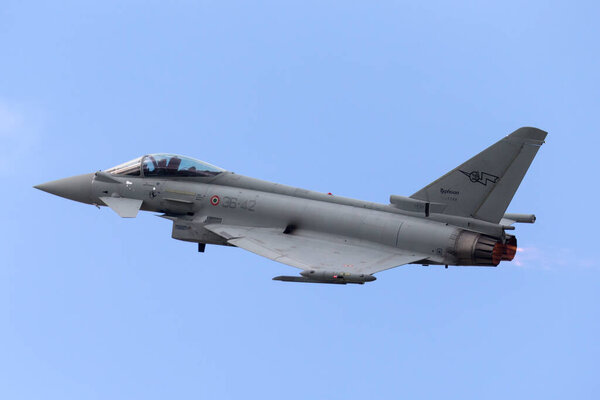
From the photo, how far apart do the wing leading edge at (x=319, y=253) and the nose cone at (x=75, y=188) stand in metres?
4.18

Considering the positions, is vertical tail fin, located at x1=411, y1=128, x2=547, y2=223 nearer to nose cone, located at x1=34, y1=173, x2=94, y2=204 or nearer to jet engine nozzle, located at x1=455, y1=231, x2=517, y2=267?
jet engine nozzle, located at x1=455, y1=231, x2=517, y2=267

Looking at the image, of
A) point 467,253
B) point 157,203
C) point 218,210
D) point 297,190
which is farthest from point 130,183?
point 467,253

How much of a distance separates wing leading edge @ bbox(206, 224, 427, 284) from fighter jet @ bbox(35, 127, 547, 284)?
0.03 meters

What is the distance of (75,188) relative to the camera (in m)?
31.2

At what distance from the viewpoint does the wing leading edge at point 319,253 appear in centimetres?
2527

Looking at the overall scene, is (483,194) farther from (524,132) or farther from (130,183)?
(130,183)

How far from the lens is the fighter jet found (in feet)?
86.8

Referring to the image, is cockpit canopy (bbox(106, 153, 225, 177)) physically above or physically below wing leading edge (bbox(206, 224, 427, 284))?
above

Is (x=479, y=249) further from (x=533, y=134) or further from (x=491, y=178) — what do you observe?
(x=533, y=134)

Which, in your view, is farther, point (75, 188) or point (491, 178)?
point (75, 188)

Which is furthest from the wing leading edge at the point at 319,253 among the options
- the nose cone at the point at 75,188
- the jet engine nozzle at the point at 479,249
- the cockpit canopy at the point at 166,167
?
the nose cone at the point at 75,188

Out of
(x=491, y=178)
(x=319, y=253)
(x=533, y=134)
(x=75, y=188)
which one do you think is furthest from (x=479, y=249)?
(x=75, y=188)

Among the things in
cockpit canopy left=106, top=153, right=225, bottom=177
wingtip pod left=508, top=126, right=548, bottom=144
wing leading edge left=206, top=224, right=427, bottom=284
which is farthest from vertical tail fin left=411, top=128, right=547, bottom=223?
cockpit canopy left=106, top=153, right=225, bottom=177

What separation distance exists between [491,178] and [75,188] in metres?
12.1
